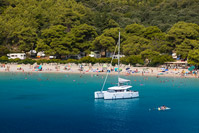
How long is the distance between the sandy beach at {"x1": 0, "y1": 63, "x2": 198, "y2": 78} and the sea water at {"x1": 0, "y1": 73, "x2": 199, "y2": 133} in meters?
5.88

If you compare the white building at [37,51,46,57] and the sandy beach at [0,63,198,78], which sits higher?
the white building at [37,51,46,57]

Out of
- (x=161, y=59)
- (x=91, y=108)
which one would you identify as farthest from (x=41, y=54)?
(x=91, y=108)

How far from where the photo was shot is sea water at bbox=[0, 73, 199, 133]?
38312mm

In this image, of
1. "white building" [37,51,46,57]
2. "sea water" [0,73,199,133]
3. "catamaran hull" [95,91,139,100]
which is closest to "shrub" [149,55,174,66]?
"sea water" [0,73,199,133]

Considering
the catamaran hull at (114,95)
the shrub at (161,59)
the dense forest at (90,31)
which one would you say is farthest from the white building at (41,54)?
the catamaran hull at (114,95)

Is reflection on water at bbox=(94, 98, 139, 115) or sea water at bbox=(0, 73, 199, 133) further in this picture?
reflection on water at bbox=(94, 98, 139, 115)

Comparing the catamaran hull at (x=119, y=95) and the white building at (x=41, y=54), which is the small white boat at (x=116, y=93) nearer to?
the catamaran hull at (x=119, y=95)

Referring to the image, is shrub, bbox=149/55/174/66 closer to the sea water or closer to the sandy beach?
the sandy beach

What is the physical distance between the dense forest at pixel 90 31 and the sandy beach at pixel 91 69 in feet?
13.2

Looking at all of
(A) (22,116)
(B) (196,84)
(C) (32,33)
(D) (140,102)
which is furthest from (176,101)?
(C) (32,33)

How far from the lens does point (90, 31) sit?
101438 mm

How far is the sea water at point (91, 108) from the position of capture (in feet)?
126

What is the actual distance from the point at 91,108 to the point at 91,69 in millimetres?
38109

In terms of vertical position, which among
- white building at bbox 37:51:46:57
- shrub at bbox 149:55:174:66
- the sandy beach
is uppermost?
white building at bbox 37:51:46:57
